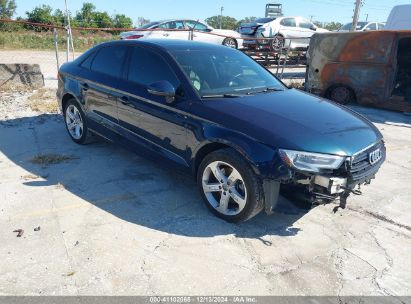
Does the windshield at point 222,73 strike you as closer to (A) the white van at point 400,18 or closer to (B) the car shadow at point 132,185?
(B) the car shadow at point 132,185

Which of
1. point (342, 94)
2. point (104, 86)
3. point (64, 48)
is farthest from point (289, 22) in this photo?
point (64, 48)

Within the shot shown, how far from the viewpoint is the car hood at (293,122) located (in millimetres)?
3311

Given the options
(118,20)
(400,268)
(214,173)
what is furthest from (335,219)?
(118,20)

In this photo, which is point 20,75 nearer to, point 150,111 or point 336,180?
point 150,111

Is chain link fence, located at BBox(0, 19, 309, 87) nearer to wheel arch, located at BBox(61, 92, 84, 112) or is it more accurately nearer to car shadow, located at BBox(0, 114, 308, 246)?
wheel arch, located at BBox(61, 92, 84, 112)

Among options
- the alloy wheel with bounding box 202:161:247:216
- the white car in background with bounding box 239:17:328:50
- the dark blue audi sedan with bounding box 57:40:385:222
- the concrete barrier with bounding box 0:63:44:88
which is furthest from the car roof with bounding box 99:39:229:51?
the white car in background with bounding box 239:17:328:50

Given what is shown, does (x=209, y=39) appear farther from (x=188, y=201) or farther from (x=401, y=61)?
(x=188, y=201)

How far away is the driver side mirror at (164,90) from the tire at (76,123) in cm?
209

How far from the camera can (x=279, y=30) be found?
1748cm

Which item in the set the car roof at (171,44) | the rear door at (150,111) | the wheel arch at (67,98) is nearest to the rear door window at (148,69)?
the rear door at (150,111)

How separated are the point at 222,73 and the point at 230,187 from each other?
144 cm

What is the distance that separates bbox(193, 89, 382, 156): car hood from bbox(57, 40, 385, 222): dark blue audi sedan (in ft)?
0.03

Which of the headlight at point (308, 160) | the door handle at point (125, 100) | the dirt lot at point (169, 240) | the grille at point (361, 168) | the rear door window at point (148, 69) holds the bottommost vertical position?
the dirt lot at point (169, 240)

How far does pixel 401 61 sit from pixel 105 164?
27.6 feet
